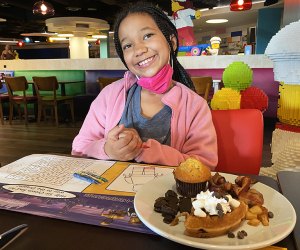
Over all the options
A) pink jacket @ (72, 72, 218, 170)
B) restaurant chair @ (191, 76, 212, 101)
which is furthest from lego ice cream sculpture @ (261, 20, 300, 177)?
restaurant chair @ (191, 76, 212, 101)

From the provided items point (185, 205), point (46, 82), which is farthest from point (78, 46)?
point (185, 205)

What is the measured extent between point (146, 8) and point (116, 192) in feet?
2.84

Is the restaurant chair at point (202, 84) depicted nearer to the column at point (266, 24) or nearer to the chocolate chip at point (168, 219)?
the chocolate chip at point (168, 219)

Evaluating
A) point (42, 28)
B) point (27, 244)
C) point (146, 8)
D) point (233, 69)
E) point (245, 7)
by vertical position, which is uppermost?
point (42, 28)

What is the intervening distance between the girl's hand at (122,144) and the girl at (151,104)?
0.17 ft

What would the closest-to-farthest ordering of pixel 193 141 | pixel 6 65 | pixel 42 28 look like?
pixel 193 141
pixel 6 65
pixel 42 28

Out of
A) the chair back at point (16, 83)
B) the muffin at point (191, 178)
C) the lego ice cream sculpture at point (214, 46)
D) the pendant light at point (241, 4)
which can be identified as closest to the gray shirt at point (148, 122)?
the muffin at point (191, 178)

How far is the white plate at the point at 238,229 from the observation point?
532mm

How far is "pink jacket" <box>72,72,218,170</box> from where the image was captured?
1.11 metres

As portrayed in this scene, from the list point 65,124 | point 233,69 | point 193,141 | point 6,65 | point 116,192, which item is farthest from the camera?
point 6,65

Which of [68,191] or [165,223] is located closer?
[165,223]

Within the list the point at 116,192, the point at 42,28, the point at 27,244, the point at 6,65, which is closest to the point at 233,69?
the point at 116,192

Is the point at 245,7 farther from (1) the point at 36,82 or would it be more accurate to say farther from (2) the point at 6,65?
(2) the point at 6,65

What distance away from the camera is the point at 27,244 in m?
0.55
